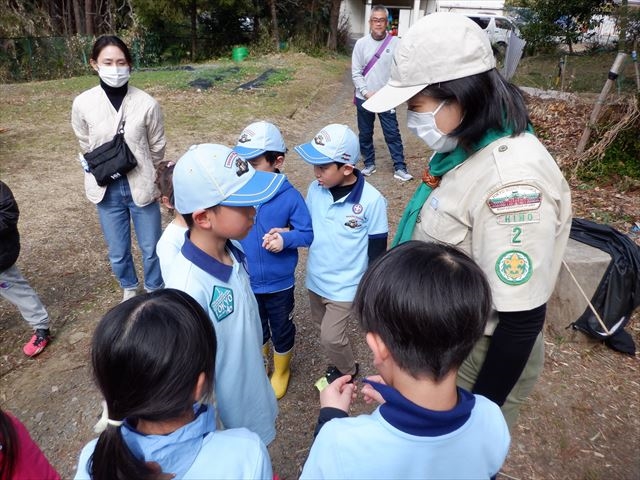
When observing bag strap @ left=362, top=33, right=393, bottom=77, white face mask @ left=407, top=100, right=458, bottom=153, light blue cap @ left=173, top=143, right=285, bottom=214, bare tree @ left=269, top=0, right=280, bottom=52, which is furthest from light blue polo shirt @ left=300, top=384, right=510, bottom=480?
bare tree @ left=269, top=0, right=280, bottom=52

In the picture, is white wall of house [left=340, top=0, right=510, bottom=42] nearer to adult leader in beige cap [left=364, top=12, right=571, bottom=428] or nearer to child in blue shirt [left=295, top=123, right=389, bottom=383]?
child in blue shirt [left=295, top=123, right=389, bottom=383]

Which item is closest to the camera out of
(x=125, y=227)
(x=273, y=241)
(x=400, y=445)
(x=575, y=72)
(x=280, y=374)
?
(x=400, y=445)

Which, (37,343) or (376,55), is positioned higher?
(376,55)

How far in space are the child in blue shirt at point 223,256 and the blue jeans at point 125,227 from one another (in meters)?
1.69

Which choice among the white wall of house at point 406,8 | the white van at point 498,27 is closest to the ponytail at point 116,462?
the white van at point 498,27

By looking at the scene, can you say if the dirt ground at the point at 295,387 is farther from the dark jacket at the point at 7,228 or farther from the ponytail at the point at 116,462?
the ponytail at the point at 116,462

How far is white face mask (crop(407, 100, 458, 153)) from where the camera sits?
1.42m

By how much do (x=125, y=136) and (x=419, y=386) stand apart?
277cm

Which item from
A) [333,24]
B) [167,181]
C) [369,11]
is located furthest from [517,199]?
[369,11]

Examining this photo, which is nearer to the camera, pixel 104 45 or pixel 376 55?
pixel 104 45

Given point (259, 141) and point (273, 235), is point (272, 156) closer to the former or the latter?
point (259, 141)

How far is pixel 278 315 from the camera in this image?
2637mm

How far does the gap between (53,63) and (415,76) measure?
1821 cm

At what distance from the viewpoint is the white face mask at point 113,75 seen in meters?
3.02
